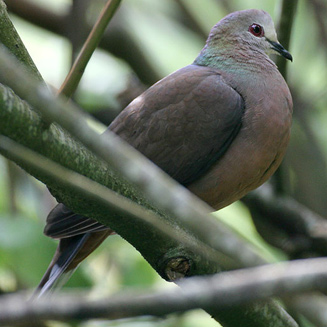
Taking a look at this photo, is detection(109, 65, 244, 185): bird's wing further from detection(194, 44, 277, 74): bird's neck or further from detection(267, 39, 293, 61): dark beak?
detection(267, 39, 293, 61): dark beak

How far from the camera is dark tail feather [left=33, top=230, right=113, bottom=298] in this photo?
10.2ft

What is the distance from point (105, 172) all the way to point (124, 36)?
269 centimetres

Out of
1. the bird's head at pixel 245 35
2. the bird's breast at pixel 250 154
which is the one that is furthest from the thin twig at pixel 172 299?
the bird's head at pixel 245 35

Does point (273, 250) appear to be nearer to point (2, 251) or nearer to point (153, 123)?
point (153, 123)

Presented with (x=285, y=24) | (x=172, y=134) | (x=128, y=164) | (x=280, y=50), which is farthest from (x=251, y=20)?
(x=128, y=164)

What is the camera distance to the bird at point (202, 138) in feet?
10.0

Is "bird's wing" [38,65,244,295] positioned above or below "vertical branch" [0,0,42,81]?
below

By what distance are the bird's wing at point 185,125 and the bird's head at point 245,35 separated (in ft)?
1.85

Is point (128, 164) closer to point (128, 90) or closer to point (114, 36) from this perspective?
point (128, 90)

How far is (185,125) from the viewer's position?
3.16 m

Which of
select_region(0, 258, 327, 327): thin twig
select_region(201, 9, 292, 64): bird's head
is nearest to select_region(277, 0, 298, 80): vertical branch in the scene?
select_region(201, 9, 292, 64): bird's head

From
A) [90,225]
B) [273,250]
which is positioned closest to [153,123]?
[90,225]

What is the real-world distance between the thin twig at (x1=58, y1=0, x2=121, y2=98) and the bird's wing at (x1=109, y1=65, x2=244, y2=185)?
1.01 m

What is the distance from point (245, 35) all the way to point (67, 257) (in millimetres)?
1814
